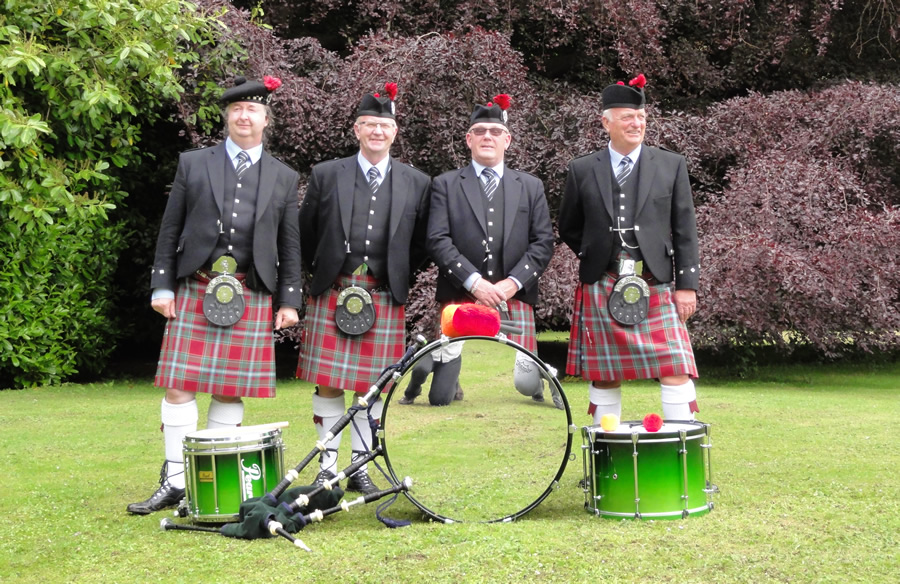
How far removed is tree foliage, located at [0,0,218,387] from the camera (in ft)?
21.2

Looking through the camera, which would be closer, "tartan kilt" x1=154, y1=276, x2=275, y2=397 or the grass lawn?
the grass lawn

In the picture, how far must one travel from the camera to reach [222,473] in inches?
136

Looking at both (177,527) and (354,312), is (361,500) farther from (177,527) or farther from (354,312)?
(354,312)

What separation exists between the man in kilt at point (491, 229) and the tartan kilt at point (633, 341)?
10.1 inches

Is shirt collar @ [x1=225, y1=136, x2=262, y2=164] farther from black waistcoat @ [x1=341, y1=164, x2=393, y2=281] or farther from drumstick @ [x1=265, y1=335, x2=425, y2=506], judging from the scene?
drumstick @ [x1=265, y1=335, x2=425, y2=506]

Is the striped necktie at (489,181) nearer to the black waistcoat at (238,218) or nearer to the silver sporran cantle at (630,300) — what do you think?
the silver sporran cantle at (630,300)

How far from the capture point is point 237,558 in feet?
10.0

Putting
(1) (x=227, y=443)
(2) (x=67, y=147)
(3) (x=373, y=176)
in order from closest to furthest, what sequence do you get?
(1) (x=227, y=443)
(3) (x=373, y=176)
(2) (x=67, y=147)

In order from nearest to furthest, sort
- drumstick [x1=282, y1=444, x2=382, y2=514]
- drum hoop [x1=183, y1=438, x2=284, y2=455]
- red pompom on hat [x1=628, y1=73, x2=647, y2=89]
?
drumstick [x1=282, y1=444, x2=382, y2=514], drum hoop [x1=183, y1=438, x2=284, y2=455], red pompom on hat [x1=628, y1=73, x2=647, y2=89]

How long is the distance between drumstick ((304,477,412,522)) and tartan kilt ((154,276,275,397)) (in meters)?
0.68

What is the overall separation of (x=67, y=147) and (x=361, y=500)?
5104 mm

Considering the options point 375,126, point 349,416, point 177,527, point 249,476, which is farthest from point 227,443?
point 375,126

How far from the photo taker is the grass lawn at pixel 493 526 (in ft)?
9.46

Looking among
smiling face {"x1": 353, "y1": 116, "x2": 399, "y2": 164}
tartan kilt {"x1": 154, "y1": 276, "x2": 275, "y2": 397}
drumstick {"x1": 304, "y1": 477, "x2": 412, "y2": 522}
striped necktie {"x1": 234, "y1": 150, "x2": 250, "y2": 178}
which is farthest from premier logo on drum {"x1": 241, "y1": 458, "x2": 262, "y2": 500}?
smiling face {"x1": 353, "y1": 116, "x2": 399, "y2": 164}
